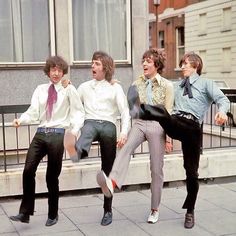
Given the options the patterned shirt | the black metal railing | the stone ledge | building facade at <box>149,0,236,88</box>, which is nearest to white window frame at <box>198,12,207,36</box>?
building facade at <box>149,0,236,88</box>

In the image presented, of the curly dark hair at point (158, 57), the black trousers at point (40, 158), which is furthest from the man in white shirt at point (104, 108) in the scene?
the curly dark hair at point (158, 57)

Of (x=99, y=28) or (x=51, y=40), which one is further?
(x=99, y=28)

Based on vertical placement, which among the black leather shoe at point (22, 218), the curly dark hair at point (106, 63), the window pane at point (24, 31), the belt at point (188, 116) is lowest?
the black leather shoe at point (22, 218)

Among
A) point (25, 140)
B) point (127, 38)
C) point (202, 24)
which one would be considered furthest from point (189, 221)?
point (202, 24)

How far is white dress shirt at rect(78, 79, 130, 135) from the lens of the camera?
5.11 meters

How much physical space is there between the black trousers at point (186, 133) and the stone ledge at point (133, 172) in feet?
5.23

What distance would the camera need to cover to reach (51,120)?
5.05 metres

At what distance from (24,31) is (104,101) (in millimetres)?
4227

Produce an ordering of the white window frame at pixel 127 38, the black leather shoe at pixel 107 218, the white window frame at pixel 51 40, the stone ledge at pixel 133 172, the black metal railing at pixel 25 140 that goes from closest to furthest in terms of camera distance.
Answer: the black leather shoe at pixel 107 218 < the stone ledge at pixel 133 172 < the black metal railing at pixel 25 140 < the white window frame at pixel 51 40 < the white window frame at pixel 127 38

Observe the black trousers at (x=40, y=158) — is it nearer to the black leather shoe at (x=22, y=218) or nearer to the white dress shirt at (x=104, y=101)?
the black leather shoe at (x=22, y=218)

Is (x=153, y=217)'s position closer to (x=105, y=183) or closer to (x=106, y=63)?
(x=105, y=183)

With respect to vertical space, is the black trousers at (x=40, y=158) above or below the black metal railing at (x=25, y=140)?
above

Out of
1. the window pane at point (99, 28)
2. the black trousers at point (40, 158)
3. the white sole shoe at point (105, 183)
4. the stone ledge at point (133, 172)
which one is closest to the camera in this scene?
the white sole shoe at point (105, 183)

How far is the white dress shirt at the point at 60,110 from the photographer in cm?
504
